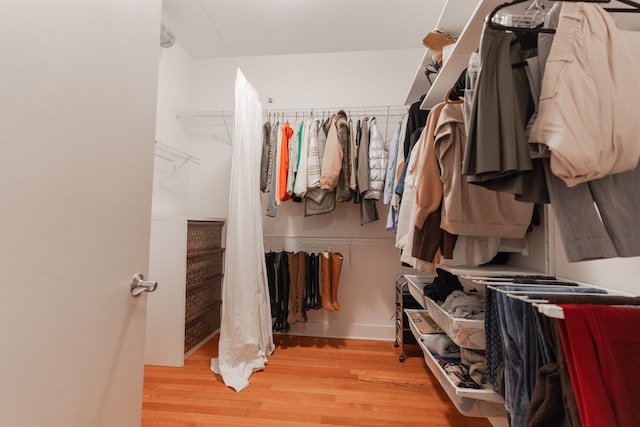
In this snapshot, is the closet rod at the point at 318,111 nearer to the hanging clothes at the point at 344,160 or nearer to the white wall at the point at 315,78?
the white wall at the point at 315,78

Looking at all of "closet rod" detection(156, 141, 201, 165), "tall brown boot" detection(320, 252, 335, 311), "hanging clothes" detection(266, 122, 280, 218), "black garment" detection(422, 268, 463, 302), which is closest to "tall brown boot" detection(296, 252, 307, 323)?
"tall brown boot" detection(320, 252, 335, 311)

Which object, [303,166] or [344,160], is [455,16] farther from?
[303,166]

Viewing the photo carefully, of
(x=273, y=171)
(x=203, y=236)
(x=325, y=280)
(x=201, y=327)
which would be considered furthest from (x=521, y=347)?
(x=201, y=327)

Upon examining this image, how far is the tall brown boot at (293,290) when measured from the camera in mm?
2398

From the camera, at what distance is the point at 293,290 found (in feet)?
7.97

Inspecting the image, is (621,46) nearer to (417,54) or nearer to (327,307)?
(327,307)

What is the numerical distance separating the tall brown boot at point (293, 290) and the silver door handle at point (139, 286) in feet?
5.04

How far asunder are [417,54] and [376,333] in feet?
8.71

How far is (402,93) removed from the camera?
8.96 ft

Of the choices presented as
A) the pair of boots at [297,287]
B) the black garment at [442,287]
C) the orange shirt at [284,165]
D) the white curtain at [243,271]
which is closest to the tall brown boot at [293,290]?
the pair of boots at [297,287]

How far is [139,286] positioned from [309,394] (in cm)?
130

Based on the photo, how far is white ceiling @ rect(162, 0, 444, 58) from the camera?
2.22 metres

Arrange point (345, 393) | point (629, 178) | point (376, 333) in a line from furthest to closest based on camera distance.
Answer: point (376, 333) → point (345, 393) → point (629, 178)

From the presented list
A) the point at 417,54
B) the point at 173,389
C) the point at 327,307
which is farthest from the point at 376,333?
the point at 417,54
